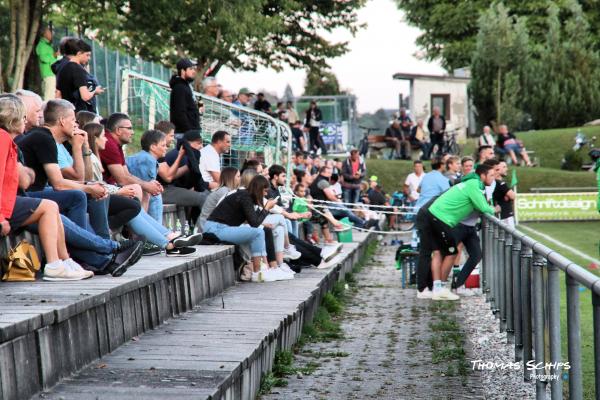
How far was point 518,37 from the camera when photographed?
62.5 m

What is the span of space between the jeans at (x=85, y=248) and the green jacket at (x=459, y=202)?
6701 mm

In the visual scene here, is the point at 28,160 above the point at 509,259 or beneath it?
above

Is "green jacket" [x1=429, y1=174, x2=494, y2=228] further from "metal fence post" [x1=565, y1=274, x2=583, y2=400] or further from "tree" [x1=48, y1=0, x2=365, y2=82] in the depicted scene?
"tree" [x1=48, y1=0, x2=365, y2=82]

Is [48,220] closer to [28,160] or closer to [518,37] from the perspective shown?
[28,160]

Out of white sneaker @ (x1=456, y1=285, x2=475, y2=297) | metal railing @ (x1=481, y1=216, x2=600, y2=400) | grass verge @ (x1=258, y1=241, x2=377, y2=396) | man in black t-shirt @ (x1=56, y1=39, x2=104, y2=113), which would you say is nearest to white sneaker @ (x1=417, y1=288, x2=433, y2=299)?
white sneaker @ (x1=456, y1=285, x2=475, y2=297)

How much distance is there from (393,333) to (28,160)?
4.91 m

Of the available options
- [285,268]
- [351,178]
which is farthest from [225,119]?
[351,178]

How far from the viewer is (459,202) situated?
14.8 m

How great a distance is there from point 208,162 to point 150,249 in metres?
4.41

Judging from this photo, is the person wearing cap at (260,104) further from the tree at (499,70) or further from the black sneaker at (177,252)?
the tree at (499,70)

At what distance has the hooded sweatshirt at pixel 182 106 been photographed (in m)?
15.4

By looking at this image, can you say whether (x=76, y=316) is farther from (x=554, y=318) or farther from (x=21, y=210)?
(x=554, y=318)

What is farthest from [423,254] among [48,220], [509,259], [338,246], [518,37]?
[518,37]

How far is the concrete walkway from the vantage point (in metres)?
8.73
